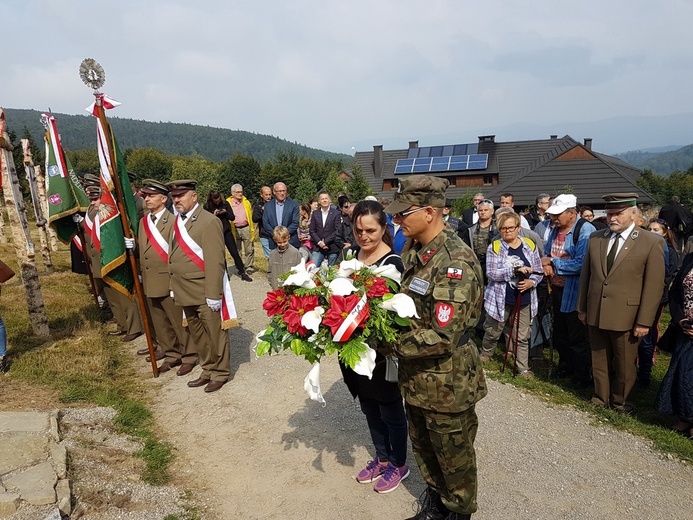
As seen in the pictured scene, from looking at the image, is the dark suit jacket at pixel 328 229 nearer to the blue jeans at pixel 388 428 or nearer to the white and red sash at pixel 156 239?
the white and red sash at pixel 156 239

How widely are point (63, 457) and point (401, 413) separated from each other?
2.74 metres

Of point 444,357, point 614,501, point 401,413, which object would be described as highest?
point 444,357

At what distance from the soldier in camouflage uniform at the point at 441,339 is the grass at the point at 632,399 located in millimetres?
2474

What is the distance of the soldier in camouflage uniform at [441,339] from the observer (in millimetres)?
2480

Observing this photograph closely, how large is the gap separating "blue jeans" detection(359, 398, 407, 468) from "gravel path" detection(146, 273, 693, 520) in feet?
0.92

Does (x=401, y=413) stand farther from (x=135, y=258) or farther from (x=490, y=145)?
(x=490, y=145)

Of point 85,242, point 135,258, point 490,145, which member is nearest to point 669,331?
point 135,258

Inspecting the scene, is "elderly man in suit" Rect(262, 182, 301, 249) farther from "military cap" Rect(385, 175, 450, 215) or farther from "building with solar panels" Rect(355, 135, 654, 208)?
"building with solar panels" Rect(355, 135, 654, 208)

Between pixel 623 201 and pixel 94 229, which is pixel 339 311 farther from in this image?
pixel 94 229

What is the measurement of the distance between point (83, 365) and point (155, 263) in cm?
169

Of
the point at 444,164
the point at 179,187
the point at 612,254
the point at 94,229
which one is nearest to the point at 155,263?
the point at 179,187

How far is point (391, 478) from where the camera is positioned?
11.7ft

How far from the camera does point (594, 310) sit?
4.64 metres

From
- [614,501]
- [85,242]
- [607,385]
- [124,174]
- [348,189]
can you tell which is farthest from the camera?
[348,189]
